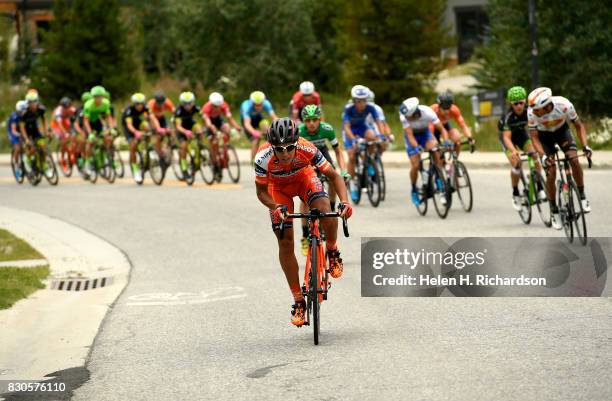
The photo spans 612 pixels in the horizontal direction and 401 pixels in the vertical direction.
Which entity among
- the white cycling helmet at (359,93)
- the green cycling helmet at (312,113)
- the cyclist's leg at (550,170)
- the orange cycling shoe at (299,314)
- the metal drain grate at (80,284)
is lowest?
the metal drain grate at (80,284)

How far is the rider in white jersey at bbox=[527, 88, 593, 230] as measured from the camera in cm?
1489

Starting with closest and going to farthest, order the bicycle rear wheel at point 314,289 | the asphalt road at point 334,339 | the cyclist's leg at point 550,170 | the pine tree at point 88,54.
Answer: the asphalt road at point 334,339, the bicycle rear wheel at point 314,289, the cyclist's leg at point 550,170, the pine tree at point 88,54

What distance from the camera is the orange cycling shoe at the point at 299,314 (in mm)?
10234

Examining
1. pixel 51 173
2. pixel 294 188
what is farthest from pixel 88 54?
pixel 294 188

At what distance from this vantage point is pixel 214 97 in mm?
25000

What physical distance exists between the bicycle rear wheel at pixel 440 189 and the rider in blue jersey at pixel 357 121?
Answer: 5.96 ft

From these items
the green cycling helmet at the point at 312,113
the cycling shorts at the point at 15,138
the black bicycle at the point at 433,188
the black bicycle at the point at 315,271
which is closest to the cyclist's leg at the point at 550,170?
the green cycling helmet at the point at 312,113

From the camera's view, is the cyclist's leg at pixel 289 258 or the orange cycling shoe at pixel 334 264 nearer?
the cyclist's leg at pixel 289 258

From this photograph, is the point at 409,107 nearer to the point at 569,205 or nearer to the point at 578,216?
the point at 569,205

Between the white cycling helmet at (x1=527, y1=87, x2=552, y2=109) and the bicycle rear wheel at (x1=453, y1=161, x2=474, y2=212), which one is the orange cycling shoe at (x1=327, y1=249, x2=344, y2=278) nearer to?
the white cycling helmet at (x1=527, y1=87, x2=552, y2=109)

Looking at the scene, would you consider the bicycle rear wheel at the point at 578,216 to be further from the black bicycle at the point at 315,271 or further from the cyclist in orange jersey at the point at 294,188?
the black bicycle at the point at 315,271

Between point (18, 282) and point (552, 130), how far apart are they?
666 cm

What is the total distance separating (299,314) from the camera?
33.7 ft

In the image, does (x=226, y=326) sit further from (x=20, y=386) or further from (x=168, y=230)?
(x=168, y=230)
